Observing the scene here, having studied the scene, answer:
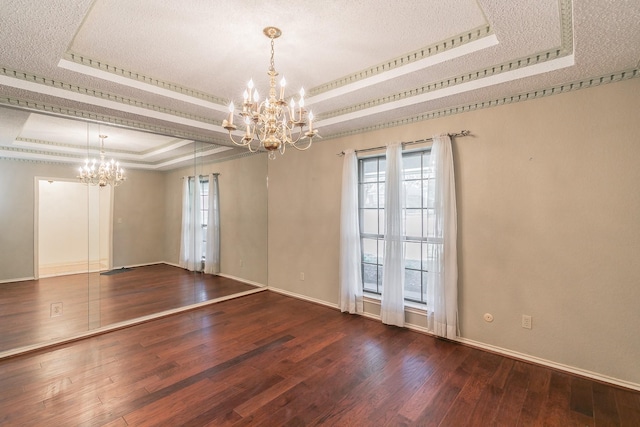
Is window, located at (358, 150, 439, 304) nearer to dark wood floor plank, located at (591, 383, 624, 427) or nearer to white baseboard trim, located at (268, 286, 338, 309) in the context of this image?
white baseboard trim, located at (268, 286, 338, 309)

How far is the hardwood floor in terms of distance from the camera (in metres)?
2.01

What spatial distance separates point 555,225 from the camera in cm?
267

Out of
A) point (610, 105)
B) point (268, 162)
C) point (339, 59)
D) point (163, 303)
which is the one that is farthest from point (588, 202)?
point (163, 303)

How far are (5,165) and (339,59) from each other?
139 inches

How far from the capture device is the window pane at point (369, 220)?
4.06 m

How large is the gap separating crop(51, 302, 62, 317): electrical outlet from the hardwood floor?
0.42 m

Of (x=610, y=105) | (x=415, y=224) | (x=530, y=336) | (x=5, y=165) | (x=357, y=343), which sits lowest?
(x=357, y=343)

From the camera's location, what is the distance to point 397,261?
3.58 meters

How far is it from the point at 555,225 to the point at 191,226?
4586 mm

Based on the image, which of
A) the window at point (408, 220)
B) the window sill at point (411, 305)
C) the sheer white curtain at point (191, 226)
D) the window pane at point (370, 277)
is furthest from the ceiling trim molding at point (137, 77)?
the window sill at point (411, 305)

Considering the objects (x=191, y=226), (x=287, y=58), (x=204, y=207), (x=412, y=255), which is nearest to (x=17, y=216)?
(x=191, y=226)

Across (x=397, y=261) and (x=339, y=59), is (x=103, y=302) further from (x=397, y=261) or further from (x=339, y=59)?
(x=339, y=59)

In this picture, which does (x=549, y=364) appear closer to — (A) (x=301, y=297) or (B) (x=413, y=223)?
(B) (x=413, y=223)

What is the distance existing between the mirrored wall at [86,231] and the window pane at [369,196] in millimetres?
2543
